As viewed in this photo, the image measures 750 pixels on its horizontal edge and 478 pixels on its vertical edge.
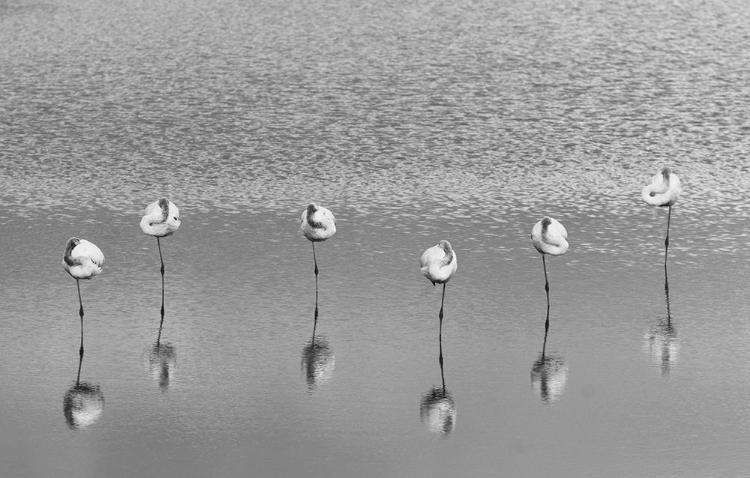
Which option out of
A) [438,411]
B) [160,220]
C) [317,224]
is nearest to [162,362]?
[160,220]

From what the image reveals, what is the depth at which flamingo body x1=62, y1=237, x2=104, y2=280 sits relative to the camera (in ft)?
60.4

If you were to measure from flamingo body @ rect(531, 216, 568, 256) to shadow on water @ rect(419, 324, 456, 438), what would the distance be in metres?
3.50

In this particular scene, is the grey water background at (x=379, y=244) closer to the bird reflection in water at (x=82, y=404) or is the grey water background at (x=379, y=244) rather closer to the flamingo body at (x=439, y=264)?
the bird reflection in water at (x=82, y=404)

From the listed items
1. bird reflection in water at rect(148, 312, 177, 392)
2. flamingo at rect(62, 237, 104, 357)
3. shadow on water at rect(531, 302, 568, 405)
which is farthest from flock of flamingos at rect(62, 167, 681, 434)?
shadow on water at rect(531, 302, 568, 405)

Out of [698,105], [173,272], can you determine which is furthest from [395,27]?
[173,272]

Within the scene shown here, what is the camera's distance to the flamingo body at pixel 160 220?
20297 millimetres

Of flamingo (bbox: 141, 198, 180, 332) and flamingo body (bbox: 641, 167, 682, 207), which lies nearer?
flamingo (bbox: 141, 198, 180, 332)

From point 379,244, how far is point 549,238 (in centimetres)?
379

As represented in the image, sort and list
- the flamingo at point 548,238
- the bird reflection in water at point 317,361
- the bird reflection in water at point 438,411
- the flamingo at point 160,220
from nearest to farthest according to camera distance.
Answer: the bird reflection in water at point 438,411
the bird reflection in water at point 317,361
the flamingo at point 548,238
the flamingo at point 160,220

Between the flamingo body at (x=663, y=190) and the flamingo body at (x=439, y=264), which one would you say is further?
the flamingo body at (x=663, y=190)

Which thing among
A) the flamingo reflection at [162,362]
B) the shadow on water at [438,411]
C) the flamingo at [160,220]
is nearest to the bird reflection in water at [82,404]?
the flamingo reflection at [162,362]

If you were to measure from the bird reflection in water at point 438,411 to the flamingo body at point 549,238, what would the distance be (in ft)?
11.5

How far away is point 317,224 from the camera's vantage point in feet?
65.6

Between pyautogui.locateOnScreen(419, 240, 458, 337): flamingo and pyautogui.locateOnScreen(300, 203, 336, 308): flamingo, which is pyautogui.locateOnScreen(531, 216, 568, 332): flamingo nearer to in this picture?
pyautogui.locateOnScreen(419, 240, 458, 337): flamingo
